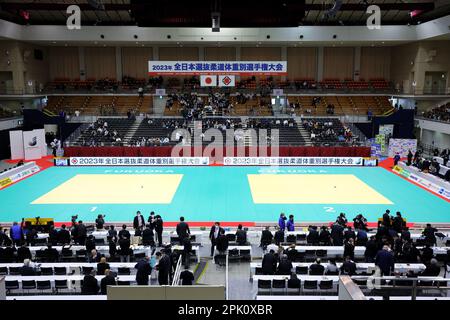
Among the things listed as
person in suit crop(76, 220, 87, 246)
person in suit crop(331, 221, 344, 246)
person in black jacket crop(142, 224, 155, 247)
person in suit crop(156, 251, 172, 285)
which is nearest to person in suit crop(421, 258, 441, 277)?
person in suit crop(331, 221, 344, 246)

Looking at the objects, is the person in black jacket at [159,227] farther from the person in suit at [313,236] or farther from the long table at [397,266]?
the person in suit at [313,236]

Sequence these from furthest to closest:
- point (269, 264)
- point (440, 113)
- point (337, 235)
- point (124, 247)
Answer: point (440, 113), point (337, 235), point (124, 247), point (269, 264)

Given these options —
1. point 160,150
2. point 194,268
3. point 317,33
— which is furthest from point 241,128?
point 194,268

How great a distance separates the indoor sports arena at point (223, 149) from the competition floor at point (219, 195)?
0.17 m

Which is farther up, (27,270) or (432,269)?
(432,269)

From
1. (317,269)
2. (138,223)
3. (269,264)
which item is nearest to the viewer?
(317,269)

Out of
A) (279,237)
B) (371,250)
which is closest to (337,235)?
(371,250)

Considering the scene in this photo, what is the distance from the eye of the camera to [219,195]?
23.6m

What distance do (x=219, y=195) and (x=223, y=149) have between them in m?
10.6

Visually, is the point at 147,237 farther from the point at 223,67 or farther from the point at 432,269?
the point at 223,67

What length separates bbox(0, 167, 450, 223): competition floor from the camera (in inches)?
791

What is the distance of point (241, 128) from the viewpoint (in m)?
37.2

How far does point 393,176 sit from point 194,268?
2020cm
